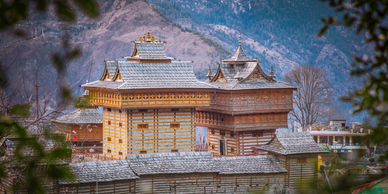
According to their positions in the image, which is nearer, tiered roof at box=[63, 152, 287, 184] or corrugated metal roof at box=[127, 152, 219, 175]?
tiered roof at box=[63, 152, 287, 184]

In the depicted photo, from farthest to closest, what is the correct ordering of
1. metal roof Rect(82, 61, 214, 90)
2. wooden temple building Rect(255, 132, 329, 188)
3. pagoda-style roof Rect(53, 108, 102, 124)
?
pagoda-style roof Rect(53, 108, 102, 124)
metal roof Rect(82, 61, 214, 90)
wooden temple building Rect(255, 132, 329, 188)

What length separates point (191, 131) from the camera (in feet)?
91.3

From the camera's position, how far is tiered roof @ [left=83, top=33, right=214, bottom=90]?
26.8m

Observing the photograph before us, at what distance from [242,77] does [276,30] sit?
9138 centimetres

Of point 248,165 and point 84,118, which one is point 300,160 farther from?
point 84,118

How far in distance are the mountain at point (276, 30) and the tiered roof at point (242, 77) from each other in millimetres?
67744

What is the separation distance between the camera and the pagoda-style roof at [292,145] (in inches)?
1009

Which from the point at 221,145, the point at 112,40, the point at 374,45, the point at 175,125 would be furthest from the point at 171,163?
the point at 112,40

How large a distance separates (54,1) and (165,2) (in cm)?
11280

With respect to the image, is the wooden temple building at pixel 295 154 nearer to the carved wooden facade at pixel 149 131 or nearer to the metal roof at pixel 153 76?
the carved wooden facade at pixel 149 131

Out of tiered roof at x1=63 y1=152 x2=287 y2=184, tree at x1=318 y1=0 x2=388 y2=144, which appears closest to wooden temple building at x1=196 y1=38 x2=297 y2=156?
tiered roof at x1=63 y1=152 x2=287 y2=184

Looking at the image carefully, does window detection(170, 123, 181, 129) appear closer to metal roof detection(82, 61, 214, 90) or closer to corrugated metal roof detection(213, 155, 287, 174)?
metal roof detection(82, 61, 214, 90)

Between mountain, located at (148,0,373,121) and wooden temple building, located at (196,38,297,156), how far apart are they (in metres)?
68.4

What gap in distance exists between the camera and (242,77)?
3075cm
